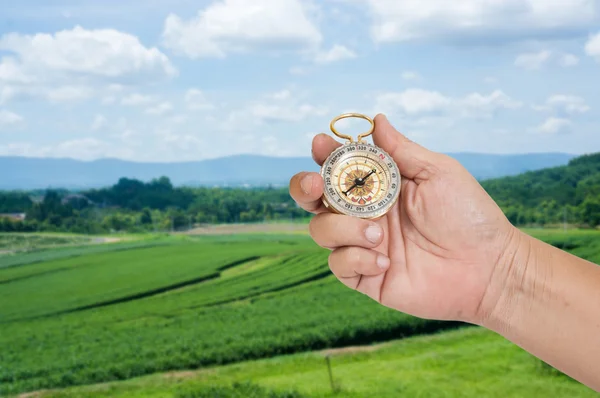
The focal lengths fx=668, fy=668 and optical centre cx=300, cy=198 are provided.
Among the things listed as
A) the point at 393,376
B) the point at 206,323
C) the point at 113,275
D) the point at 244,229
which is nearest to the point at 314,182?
the point at 393,376

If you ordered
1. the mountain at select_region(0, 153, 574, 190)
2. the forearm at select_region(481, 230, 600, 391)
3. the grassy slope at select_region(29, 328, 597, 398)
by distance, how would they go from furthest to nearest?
the mountain at select_region(0, 153, 574, 190)
the grassy slope at select_region(29, 328, 597, 398)
the forearm at select_region(481, 230, 600, 391)

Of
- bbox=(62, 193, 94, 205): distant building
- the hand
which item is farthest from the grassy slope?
the hand

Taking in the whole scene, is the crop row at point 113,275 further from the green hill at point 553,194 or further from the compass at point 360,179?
the compass at point 360,179

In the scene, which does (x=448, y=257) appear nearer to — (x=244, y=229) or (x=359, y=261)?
(x=359, y=261)

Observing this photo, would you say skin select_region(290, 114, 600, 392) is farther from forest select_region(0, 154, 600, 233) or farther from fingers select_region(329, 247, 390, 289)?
forest select_region(0, 154, 600, 233)

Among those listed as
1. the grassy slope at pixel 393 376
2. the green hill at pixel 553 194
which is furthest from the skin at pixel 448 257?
the green hill at pixel 553 194

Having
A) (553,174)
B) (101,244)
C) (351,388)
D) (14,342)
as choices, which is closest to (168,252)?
(101,244)

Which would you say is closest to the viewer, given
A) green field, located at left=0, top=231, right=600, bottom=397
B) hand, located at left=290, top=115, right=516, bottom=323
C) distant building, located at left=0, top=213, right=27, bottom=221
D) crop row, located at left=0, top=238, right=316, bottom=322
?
hand, located at left=290, top=115, right=516, bottom=323
